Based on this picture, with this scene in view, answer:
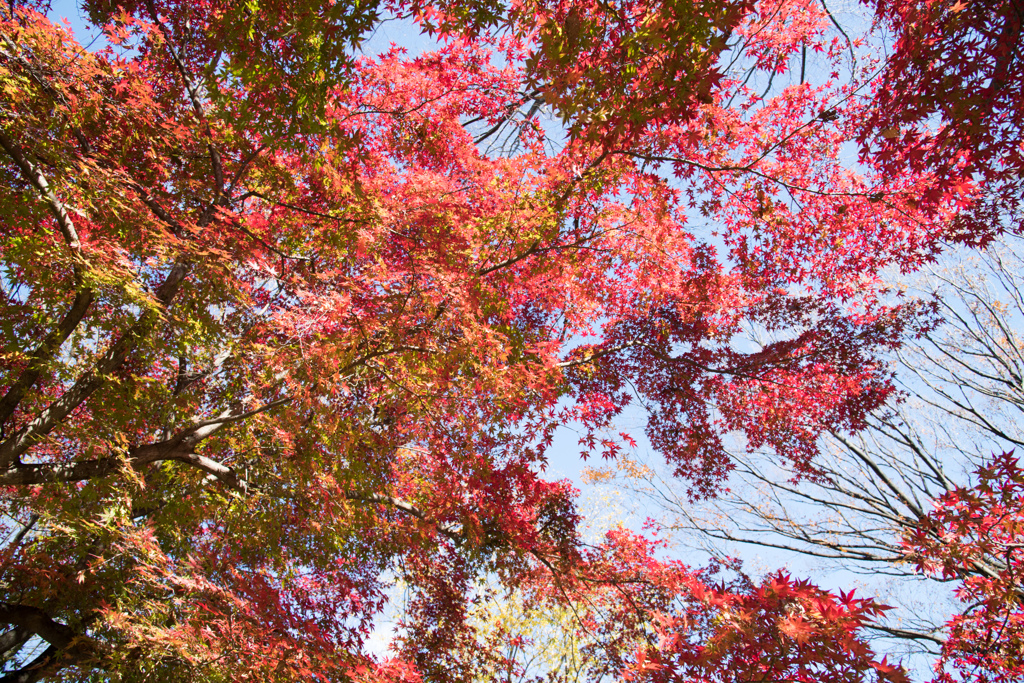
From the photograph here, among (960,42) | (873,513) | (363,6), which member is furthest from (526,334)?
(873,513)

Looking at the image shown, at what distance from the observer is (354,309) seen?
499 centimetres

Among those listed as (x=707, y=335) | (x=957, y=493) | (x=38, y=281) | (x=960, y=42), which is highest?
(x=707, y=335)

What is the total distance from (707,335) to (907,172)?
3621mm

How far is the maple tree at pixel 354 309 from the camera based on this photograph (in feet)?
11.5

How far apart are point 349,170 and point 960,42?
420 cm

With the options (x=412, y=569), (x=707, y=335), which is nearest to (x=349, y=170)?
(x=412, y=569)

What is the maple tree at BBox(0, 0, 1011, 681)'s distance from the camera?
351 centimetres

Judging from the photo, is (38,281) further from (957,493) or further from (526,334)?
(957,493)

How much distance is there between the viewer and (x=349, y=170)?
4.38 meters

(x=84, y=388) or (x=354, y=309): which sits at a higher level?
(x=354, y=309)

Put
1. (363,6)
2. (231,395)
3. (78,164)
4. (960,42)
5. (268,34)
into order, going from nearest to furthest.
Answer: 1. (960,42)
2. (363,6)
3. (268,34)
4. (78,164)
5. (231,395)

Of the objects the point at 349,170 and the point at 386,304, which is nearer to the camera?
the point at 349,170

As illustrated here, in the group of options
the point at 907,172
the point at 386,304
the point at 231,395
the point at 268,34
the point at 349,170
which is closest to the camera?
the point at 268,34

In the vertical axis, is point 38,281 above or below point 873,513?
below
